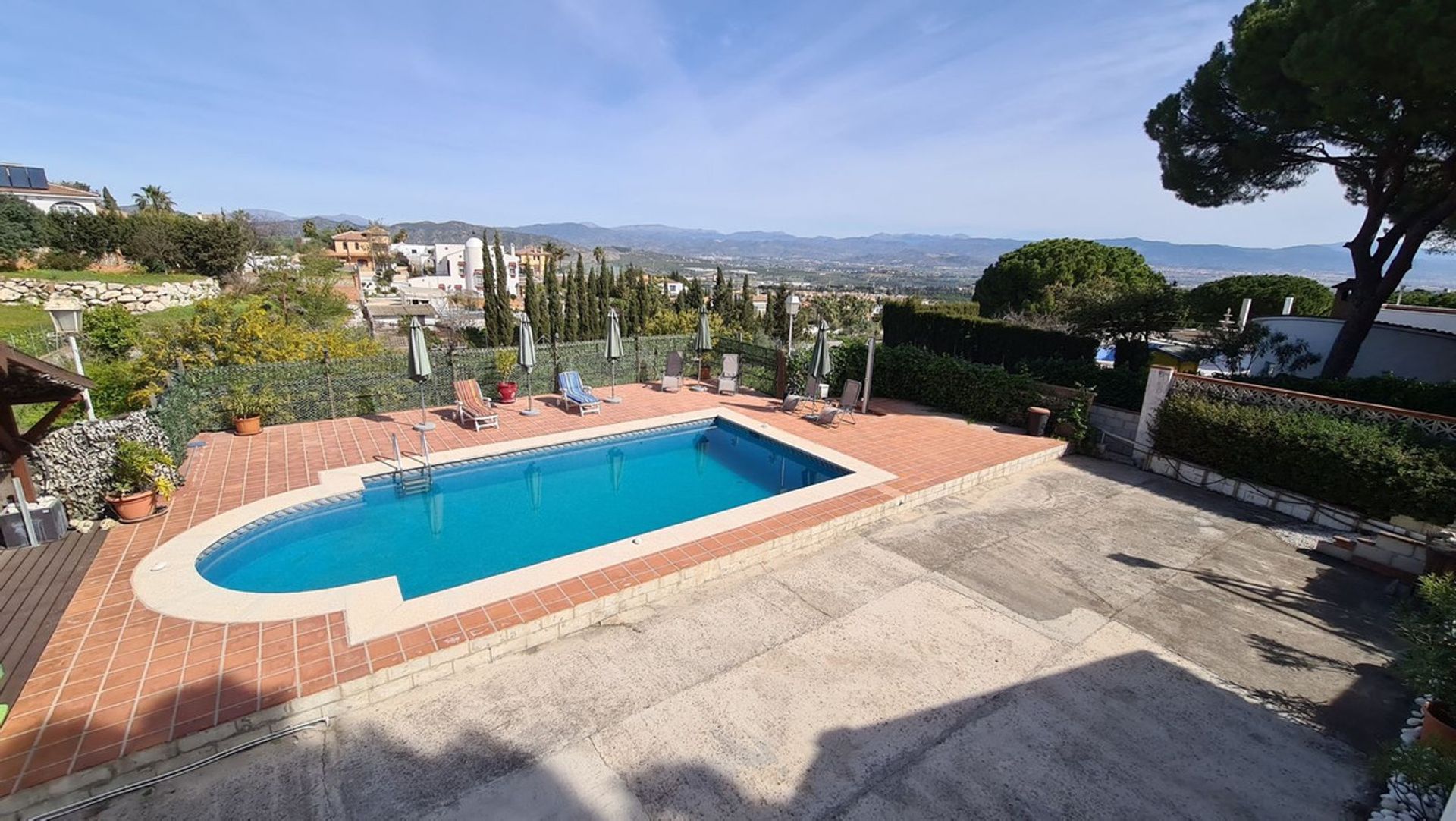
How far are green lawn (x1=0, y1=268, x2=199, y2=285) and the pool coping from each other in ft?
79.4

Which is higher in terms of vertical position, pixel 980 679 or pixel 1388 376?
pixel 1388 376

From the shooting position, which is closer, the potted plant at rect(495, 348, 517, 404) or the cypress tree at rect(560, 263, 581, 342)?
the potted plant at rect(495, 348, 517, 404)

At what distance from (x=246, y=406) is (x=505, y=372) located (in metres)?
4.32

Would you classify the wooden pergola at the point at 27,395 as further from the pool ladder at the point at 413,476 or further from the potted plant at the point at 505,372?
the potted plant at the point at 505,372

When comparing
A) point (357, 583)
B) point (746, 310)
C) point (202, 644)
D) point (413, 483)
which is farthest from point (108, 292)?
point (746, 310)

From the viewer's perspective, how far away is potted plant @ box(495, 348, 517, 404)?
12094 mm

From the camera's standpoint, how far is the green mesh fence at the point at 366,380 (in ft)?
29.3

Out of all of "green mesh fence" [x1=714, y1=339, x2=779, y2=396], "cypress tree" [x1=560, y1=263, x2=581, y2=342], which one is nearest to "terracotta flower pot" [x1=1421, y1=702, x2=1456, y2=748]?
"green mesh fence" [x1=714, y1=339, x2=779, y2=396]

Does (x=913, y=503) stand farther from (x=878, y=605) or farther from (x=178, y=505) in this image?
(x=178, y=505)

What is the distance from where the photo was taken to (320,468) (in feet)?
26.6

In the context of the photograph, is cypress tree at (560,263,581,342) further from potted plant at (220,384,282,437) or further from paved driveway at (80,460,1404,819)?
paved driveway at (80,460,1404,819)

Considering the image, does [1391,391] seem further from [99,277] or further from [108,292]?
[99,277]

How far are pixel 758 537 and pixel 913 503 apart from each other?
2711 millimetres

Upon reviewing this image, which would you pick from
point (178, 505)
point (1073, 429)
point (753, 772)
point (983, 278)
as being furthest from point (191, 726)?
point (983, 278)
